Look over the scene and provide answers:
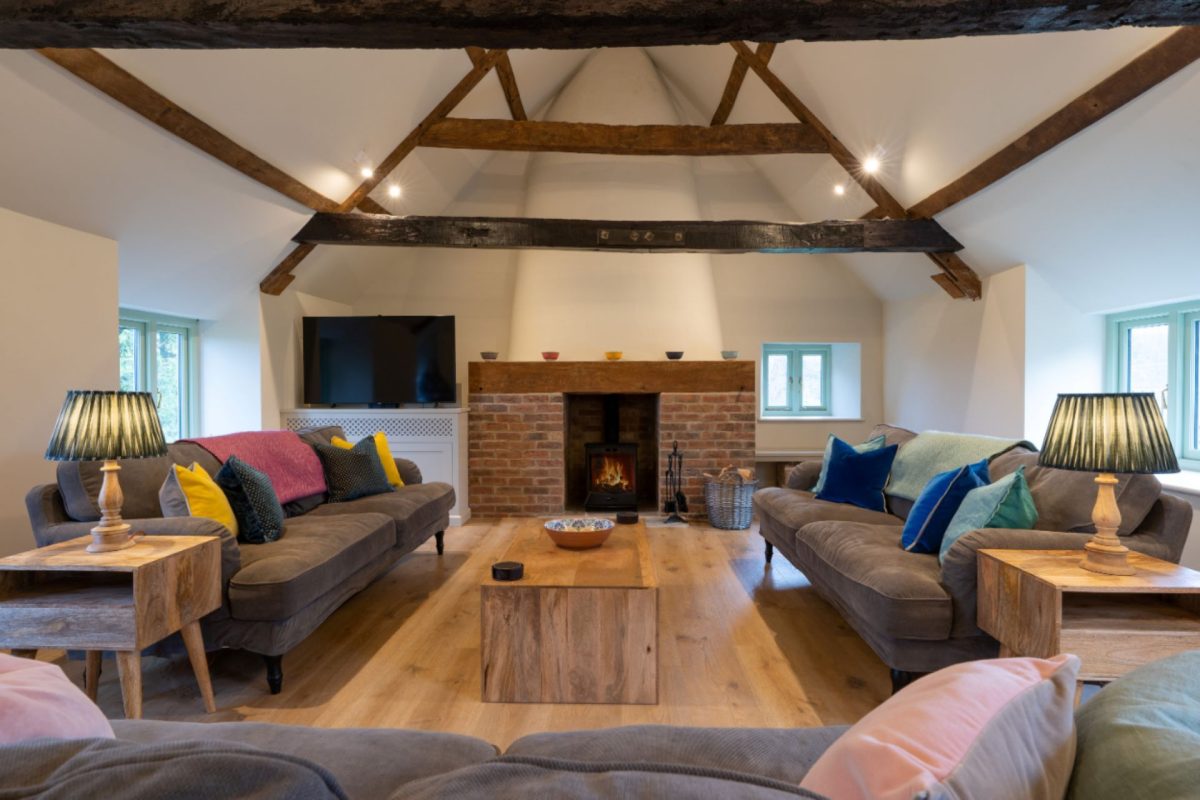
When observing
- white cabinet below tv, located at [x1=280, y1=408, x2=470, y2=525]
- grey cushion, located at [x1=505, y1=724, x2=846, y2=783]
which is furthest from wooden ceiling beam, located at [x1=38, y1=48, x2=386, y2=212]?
grey cushion, located at [x1=505, y1=724, x2=846, y2=783]

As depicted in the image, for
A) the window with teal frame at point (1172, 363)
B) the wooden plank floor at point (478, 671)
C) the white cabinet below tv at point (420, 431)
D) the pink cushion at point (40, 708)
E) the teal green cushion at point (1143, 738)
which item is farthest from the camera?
the white cabinet below tv at point (420, 431)

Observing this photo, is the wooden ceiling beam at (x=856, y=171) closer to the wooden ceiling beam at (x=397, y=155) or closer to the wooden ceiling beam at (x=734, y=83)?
the wooden ceiling beam at (x=734, y=83)

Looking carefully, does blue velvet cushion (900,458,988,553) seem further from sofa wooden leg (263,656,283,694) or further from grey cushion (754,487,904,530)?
sofa wooden leg (263,656,283,694)

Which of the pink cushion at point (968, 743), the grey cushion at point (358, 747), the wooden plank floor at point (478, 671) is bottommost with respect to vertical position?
the wooden plank floor at point (478, 671)

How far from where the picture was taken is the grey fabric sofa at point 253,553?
2512 millimetres

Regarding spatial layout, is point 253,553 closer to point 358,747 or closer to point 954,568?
point 358,747

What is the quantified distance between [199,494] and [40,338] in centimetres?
129

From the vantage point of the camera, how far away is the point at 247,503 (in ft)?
9.74

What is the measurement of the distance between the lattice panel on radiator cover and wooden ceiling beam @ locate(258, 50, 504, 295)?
42.5 inches

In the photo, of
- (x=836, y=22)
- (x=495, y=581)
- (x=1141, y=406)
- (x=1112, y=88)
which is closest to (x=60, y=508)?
(x=495, y=581)

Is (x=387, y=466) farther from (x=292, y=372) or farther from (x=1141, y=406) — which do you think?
(x=1141, y=406)

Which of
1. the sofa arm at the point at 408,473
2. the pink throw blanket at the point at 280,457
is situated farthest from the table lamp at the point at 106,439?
the sofa arm at the point at 408,473

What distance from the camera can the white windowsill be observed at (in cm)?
350

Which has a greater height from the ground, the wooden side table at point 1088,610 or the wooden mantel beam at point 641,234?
the wooden mantel beam at point 641,234
